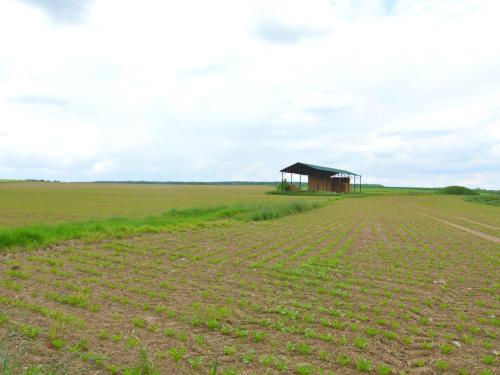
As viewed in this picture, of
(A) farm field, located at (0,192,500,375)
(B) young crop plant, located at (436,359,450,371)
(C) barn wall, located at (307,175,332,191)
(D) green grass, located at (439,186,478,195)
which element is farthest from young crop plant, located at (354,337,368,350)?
(D) green grass, located at (439,186,478,195)

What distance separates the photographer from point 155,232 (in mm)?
16656

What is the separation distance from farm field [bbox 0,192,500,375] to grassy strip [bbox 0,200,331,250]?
969mm

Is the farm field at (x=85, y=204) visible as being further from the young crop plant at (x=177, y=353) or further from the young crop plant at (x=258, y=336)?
the young crop plant at (x=258, y=336)

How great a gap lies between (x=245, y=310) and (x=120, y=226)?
1051 cm

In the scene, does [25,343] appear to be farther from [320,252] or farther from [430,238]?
[430,238]

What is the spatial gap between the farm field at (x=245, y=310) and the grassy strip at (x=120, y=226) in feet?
3.18

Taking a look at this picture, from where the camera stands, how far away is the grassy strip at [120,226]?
12455 mm

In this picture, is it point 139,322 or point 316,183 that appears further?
point 316,183

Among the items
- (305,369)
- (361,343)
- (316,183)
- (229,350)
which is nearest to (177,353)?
(229,350)

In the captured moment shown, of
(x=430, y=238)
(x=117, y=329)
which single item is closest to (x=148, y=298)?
(x=117, y=329)

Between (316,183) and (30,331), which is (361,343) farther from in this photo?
(316,183)

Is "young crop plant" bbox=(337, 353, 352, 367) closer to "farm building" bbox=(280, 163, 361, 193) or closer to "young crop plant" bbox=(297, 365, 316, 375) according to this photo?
"young crop plant" bbox=(297, 365, 316, 375)

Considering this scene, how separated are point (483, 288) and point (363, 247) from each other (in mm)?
5520

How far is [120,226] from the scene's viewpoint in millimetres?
16078
